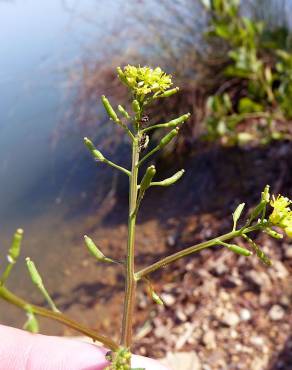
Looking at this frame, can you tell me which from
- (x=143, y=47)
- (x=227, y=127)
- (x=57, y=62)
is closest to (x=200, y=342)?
(x=227, y=127)

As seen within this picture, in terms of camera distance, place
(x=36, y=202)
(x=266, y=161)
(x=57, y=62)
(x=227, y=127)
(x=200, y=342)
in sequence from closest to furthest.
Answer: (x=200, y=342), (x=227, y=127), (x=266, y=161), (x=36, y=202), (x=57, y=62)

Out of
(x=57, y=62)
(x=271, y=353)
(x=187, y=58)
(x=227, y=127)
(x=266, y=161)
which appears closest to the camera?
(x=271, y=353)

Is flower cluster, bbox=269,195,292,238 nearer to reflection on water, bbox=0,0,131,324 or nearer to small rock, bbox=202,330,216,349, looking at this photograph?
small rock, bbox=202,330,216,349

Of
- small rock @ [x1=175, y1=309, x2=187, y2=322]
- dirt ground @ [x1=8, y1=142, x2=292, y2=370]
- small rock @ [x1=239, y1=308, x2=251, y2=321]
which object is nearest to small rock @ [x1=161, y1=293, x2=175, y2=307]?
dirt ground @ [x1=8, y1=142, x2=292, y2=370]

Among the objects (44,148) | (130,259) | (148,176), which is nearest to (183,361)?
(130,259)

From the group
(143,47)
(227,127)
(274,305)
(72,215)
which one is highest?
(143,47)

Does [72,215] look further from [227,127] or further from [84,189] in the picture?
[227,127]

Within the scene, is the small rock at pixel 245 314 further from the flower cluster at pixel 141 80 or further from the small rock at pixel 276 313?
the flower cluster at pixel 141 80
